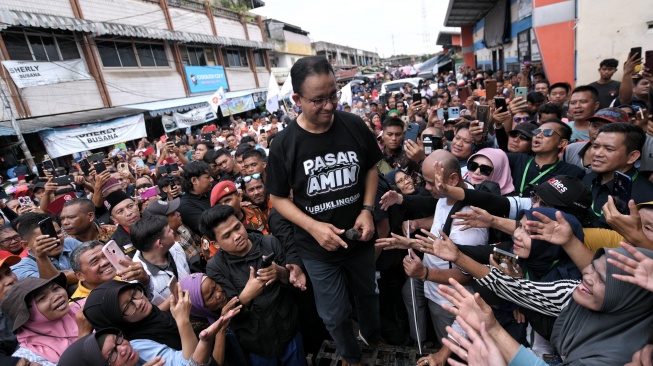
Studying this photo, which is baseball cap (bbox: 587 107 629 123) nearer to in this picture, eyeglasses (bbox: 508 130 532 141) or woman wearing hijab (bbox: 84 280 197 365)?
eyeglasses (bbox: 508 130 532 141)

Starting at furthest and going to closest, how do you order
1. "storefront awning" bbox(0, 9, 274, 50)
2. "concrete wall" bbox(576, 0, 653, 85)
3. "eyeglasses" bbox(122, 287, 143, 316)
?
"storefront awning" bbox(0, 9, 274, 50) < "concrete wall" bbox(576, 0, 653, 85) < "eyeglasses" bbox(122, 287, 143, 316)

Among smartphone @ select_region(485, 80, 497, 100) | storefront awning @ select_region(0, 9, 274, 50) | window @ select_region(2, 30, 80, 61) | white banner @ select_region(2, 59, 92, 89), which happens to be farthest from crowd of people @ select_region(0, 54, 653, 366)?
window @ select_region(2, 30, 80, 61)

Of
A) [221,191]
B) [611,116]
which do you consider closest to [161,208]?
[221,191]

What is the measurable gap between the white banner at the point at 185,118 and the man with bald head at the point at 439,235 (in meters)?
15.3

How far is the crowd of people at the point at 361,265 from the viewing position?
152 cm

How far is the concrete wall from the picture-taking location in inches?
255

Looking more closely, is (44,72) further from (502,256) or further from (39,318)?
(502,256)

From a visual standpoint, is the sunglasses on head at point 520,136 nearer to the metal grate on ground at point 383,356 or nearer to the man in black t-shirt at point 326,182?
the man in black t-shirt at point 326,182

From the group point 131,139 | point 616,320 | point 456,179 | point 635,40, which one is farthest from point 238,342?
point 131,139

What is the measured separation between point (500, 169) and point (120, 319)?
10.5ft

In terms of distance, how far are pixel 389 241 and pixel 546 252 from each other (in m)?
0.93

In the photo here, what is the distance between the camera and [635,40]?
6660 millimetres

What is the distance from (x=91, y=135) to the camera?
12078 millimetres

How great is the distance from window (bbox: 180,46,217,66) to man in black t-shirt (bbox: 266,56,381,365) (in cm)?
2063
